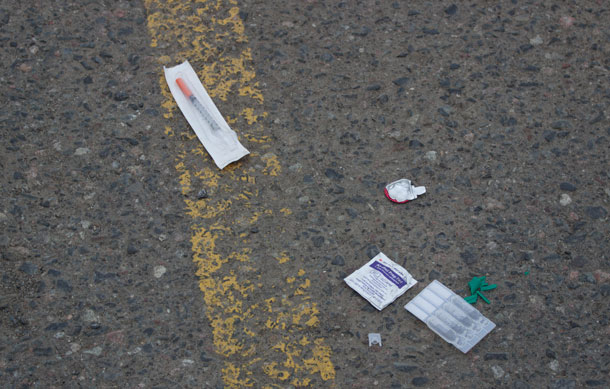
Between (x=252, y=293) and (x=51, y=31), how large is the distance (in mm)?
2052

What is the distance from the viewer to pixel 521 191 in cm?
308

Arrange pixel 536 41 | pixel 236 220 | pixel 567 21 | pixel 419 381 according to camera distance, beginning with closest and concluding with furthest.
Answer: pixel 419 381, pixel 236 220, pixel 536 41, pixel 567 21

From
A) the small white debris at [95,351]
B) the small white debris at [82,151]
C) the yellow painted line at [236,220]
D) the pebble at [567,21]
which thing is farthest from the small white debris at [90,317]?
the pebble at [567,21]

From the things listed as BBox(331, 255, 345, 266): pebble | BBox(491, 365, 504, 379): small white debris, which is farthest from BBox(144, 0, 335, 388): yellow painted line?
BBox(491, 365, 504, 379): small white debris

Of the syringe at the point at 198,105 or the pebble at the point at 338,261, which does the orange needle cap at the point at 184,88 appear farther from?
the pebble at the point at 338,261

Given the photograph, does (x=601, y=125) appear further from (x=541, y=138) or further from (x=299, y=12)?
(x=299, y=12)

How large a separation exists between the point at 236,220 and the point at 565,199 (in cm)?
155

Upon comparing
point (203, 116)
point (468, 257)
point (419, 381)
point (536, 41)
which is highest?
point (536, 41)

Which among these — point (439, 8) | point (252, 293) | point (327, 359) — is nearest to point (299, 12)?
point (439, 8)

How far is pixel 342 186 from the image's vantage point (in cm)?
311

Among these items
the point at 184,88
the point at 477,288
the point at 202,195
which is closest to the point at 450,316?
the point at 477,288

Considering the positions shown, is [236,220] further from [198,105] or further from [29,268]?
[29,268]

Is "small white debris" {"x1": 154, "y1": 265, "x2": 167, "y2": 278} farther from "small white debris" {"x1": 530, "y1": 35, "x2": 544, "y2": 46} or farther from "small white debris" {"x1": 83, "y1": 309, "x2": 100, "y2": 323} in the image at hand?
"small white debris" {"x1": 530, "y1": 35, "x2": 544, "y2": 46}

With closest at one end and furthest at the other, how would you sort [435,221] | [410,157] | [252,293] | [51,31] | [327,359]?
[327,359], [252,293], [435,221], [410,157], [51,31]
